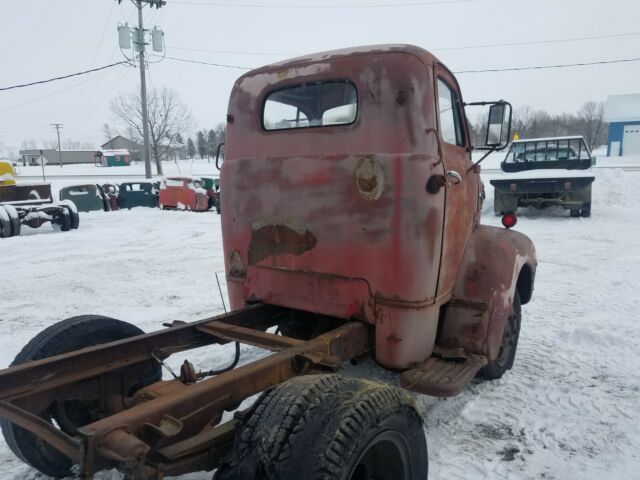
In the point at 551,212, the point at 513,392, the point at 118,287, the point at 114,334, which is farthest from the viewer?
the point at 551,212

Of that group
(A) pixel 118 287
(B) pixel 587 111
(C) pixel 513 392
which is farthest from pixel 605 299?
(B) pixel 587 111

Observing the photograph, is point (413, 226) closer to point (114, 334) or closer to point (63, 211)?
point (114, 334)

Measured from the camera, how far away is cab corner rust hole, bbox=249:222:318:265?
3.37 m

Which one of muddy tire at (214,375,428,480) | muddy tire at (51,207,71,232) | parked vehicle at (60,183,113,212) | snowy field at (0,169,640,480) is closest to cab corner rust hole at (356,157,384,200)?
muddy tire at (214,375,428,480)

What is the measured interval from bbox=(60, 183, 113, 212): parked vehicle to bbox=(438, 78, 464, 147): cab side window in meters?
16.8

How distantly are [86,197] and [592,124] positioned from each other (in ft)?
235

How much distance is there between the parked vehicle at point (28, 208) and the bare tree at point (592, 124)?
62.1 metres

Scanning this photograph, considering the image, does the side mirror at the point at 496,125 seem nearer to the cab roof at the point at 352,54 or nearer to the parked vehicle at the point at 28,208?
the cab roof at the point at 352,54

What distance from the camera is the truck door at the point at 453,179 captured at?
3.25 m

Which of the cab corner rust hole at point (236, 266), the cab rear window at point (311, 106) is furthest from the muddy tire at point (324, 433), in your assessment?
the cab rear window at point (311, 106)

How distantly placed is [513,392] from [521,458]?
0.92 meters

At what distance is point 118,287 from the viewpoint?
284 inches

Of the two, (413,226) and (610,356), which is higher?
(413,226)

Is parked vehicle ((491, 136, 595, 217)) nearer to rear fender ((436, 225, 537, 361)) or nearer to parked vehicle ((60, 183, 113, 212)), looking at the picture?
rear fender ((436, 225, 537, 361))
